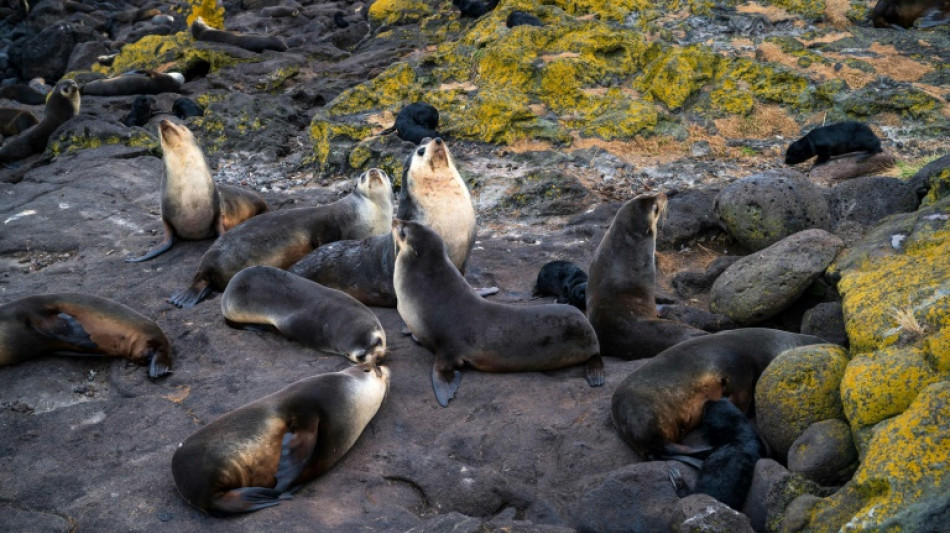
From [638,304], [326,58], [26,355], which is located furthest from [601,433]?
[326,58]

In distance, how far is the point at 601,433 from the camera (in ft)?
15.6

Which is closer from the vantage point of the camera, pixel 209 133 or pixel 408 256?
pixel 408 256

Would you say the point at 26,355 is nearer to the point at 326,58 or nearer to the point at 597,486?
the point at 597,486

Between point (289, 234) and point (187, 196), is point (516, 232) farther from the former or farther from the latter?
point (187, 196)

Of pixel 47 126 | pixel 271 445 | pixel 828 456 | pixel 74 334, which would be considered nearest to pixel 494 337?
pixel 271 445

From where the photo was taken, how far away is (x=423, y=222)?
7.23 m

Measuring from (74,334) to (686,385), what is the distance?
425 cm

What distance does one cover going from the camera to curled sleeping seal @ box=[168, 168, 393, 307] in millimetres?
7586

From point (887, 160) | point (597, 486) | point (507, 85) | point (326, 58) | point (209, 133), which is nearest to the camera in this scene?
point (597, 486)

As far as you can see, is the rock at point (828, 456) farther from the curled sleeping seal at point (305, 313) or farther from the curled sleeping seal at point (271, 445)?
the curled sleeping seal at point (305, 313)

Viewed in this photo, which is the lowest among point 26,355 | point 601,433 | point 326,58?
point 326,58

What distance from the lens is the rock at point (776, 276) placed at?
19.6 ft

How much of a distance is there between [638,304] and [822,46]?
265 inches

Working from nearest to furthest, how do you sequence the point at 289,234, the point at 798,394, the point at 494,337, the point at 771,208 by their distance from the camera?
the point at 798,394 → the point at 494,337 → the point at 771,208 → the point at 289,234
